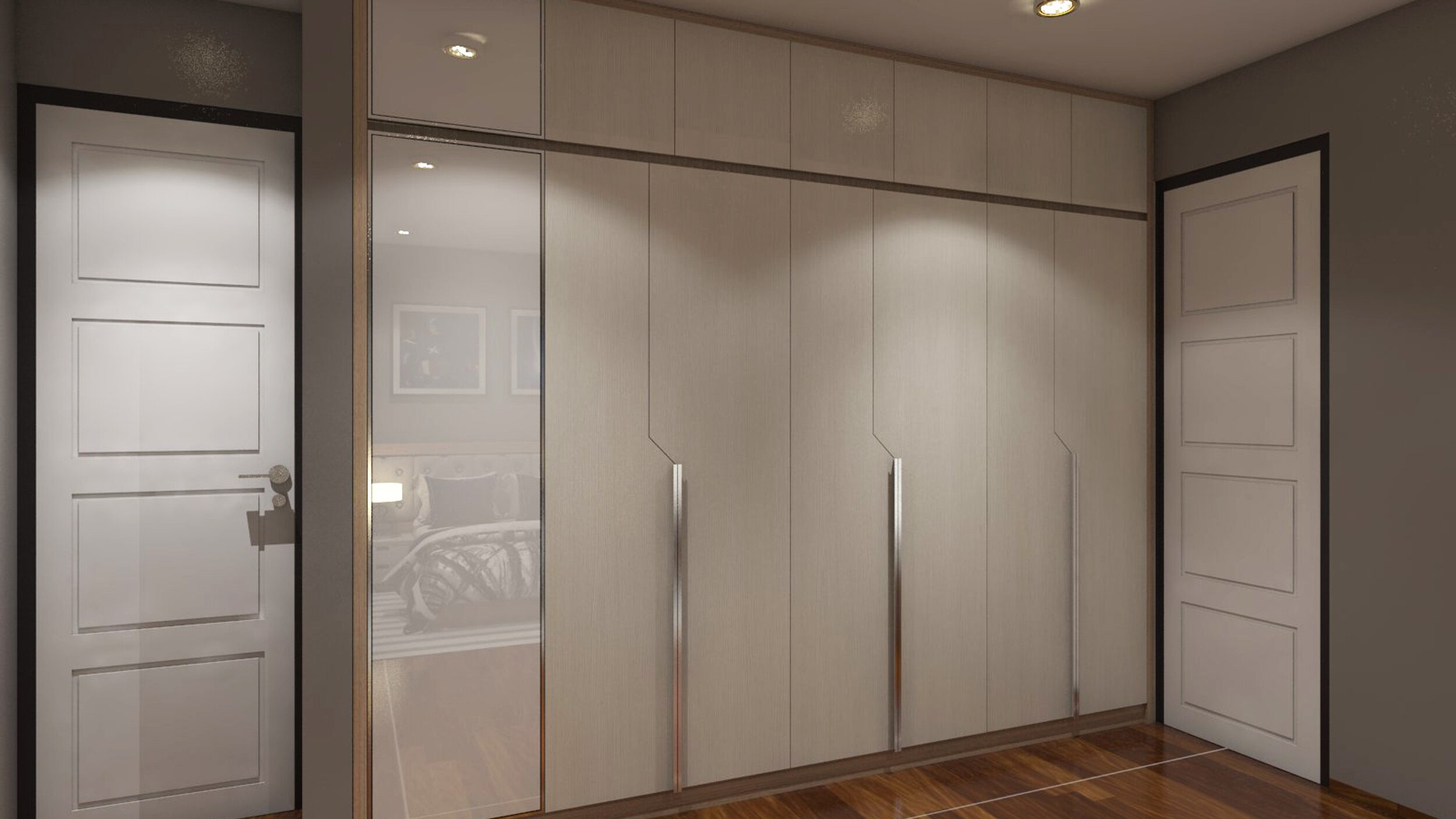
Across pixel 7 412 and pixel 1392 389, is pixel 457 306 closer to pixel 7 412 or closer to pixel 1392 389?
pixel 7 412

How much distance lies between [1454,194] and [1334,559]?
134 centimetres

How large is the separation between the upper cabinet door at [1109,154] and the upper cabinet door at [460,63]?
2.35m

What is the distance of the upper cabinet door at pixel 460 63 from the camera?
2615mm

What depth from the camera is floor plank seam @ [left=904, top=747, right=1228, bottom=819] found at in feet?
9.74

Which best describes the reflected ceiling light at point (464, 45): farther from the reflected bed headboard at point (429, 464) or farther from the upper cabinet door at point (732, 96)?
the reflected bed headboard at point (429, 464)

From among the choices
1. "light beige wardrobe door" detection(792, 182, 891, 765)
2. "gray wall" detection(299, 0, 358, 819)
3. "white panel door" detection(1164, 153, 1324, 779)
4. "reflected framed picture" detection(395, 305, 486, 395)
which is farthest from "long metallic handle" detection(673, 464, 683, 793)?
"white panel door" detection(1164, 153, 1324, 779)

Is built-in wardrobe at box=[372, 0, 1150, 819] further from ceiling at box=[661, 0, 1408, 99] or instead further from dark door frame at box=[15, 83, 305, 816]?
dark door frame at box=[15, 83, 305, 816]

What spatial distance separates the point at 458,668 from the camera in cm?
267

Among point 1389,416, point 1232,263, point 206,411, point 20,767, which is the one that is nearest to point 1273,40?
point 1232,263

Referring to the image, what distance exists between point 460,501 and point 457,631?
0.41m

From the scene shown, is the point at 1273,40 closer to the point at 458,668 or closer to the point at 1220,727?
the point at 1220,727

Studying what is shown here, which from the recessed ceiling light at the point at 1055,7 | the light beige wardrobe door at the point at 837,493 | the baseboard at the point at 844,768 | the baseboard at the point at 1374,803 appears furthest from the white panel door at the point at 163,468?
the baseboard at the point at 1374,803

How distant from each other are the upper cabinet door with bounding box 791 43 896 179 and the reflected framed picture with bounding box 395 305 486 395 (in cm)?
135

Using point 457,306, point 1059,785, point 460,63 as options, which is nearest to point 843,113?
point 460,63
